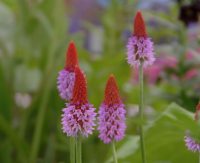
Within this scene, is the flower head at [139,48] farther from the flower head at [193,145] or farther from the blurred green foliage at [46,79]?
the blurred green foliage at [46,79]

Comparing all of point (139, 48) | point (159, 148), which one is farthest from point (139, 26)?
point (159, 148)

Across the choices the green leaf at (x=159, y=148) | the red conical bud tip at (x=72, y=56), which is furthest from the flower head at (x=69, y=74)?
the green leaf at (x=159, y=148)

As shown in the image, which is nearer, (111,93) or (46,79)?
(111,93)

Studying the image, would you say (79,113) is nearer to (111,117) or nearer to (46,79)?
(111,117)

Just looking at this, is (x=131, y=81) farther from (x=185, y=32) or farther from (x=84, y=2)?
(x=84, y=2)

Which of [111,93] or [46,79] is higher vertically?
[46,79]

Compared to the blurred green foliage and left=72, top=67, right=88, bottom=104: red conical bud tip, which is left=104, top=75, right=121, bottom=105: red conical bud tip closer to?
left=72, top=67, right=88, bottom=104: red conical bud tip

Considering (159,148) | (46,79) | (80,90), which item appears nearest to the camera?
(80,90)
